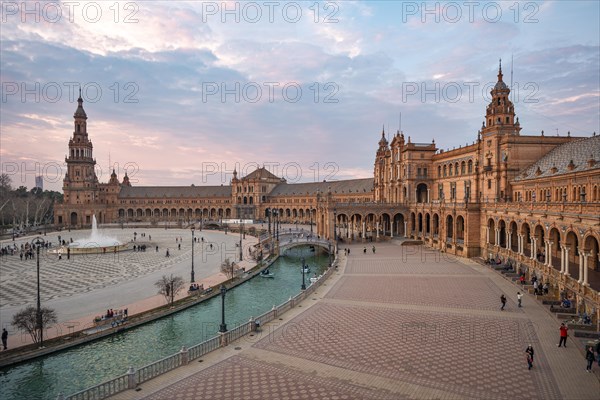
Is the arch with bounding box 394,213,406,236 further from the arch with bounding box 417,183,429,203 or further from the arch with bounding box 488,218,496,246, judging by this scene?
the arch with bounding box 488,218,496,246

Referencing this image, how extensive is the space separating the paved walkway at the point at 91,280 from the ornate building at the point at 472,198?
19.1 meters

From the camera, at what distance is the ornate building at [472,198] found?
1319 inches

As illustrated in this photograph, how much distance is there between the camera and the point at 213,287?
3900cm

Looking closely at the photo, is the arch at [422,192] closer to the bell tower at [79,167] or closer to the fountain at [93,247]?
the fountain at [93,247]

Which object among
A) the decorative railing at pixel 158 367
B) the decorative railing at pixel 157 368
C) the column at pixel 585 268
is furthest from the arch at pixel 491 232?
the decorative railing at pixel 157 368

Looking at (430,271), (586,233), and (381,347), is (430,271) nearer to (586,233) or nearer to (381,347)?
(586,233)

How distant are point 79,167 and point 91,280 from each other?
341ft

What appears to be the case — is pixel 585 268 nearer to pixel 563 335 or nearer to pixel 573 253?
pixel 563 335

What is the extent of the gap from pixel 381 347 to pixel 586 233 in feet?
55.1

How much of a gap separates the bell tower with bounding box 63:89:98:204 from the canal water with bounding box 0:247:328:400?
366 ft

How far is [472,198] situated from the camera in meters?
63.5

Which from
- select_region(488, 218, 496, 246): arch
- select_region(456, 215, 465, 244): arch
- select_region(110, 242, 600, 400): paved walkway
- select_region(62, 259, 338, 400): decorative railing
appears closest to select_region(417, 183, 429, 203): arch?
select_region(456, 215, 465, 244): arch

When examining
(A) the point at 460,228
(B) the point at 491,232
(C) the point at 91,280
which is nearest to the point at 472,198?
(A) the point at 460,228

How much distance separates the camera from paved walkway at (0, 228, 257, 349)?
99.5 ft
